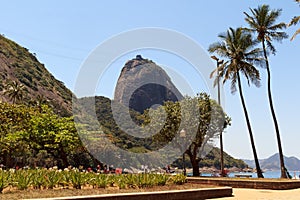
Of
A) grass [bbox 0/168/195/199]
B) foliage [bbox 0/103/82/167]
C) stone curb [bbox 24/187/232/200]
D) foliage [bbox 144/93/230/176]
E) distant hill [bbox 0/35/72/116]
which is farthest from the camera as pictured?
distant hill [bbox 0/35/72/116]

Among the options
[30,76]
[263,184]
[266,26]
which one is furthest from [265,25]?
[30,76]

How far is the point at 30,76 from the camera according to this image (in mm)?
103250

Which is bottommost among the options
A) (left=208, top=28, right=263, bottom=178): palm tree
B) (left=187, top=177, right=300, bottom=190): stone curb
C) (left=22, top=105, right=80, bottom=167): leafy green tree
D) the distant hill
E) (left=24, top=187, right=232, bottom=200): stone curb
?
(left=24, top=187, right=232, bottom=200): stone curb

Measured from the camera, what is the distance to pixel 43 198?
29.6 feet

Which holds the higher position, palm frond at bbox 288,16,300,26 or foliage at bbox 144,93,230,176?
palm frond at bbox 288,16,300,26

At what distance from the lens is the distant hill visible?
92.6m

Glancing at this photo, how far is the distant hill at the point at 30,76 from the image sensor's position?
92.6m

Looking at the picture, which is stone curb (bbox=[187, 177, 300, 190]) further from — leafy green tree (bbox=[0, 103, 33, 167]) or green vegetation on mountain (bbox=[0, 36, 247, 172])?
leafy green tree (bbox=[0, 103, 33, 167])

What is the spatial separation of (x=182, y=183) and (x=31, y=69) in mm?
101552

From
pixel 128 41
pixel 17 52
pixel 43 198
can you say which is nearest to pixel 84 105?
pixel 128 41

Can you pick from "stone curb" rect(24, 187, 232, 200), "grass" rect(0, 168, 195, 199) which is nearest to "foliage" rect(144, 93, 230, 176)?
"stone curb" rect(24, 187, 232, 200)

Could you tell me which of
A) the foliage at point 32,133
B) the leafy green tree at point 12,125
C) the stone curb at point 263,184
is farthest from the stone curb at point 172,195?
the leafy green tree at point 12,125

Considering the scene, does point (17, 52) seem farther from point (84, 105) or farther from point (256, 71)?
point (256, 71)

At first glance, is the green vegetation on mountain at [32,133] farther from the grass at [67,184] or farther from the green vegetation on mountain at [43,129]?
the grass at [67,184]
